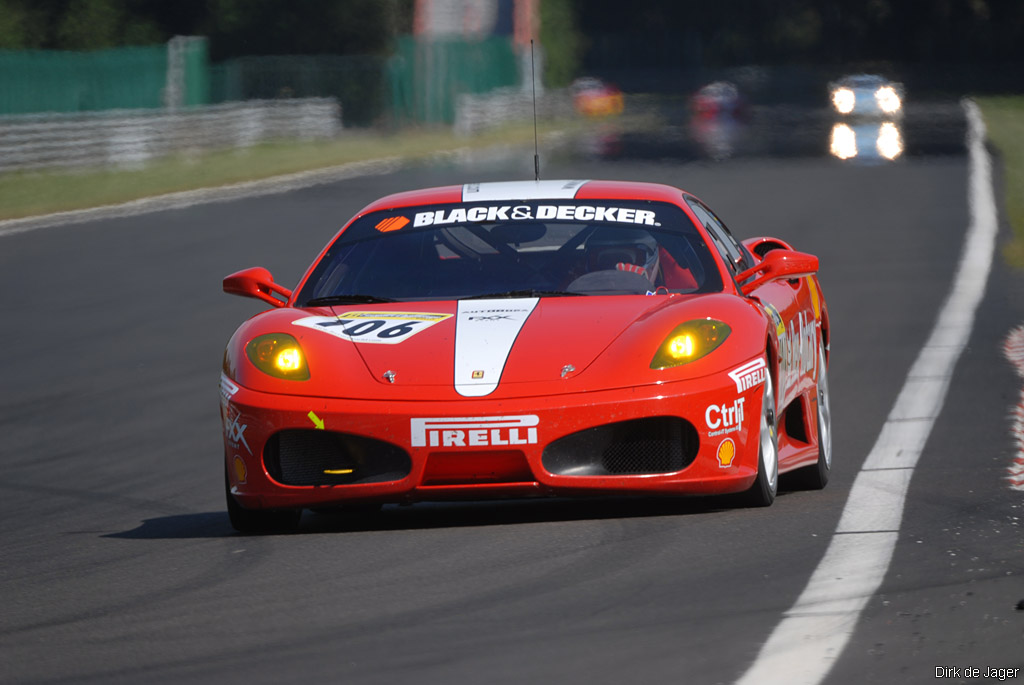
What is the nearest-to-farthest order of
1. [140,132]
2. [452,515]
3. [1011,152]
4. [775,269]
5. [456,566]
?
[456,566]
[452,515]
[775,269]
[140,132]
[1011,152]

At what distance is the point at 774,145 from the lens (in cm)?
3938

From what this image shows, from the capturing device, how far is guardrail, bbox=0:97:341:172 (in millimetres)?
28844

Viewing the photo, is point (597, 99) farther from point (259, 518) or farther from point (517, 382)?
point (517, 382)

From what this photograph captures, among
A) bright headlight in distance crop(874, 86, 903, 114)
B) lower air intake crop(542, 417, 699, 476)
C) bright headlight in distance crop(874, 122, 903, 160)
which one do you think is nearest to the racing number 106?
lower air intake crop(542, 417, 699, 476)

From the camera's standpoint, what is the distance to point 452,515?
21.4ft

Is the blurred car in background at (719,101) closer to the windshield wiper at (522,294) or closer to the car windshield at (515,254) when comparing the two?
the car windshield at (515,254)

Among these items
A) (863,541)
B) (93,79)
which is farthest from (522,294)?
(93,79)

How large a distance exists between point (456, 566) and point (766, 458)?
1383 mm

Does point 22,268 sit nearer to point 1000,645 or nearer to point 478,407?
point 478,407

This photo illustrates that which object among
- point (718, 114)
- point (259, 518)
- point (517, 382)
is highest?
point (517, 382)

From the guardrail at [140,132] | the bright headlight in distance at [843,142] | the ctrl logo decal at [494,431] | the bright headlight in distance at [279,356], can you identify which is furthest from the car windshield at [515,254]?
the bright headlight in distance at [843,142]

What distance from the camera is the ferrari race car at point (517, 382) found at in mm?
5773

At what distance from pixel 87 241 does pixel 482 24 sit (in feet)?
146

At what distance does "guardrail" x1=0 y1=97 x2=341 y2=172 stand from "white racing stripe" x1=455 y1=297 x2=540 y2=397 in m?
22.8
